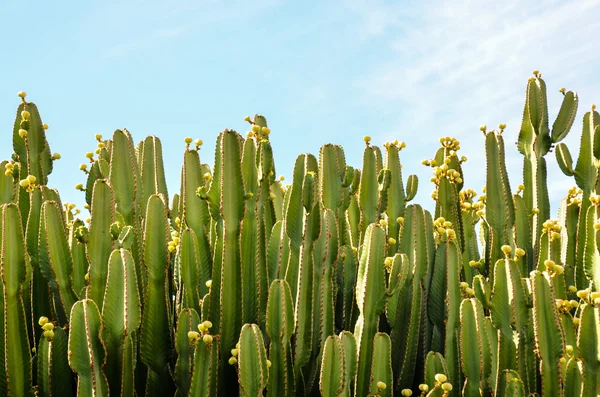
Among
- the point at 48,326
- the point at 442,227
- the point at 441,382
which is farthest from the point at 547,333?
the point at 48,326

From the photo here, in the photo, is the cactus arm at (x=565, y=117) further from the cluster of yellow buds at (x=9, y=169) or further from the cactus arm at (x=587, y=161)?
the cluster of yellow buds at (x=9, y=169)

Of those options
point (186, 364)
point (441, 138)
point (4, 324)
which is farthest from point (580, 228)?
point (4, 324)

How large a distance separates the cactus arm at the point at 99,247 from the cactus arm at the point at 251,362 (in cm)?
80

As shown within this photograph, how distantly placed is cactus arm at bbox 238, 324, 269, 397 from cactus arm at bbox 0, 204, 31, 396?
1.02 metres

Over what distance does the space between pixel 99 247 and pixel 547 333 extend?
2.00m

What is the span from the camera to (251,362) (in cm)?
277

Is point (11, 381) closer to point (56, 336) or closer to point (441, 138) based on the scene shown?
point (56, 336)

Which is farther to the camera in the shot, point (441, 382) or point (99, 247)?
point (99, 247)

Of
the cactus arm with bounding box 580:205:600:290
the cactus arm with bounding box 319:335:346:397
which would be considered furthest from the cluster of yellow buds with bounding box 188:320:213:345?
the cactus arm with bounding box 580:205:600:290

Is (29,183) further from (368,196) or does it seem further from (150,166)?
(368,196)

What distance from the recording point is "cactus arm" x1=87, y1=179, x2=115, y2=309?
125 inches

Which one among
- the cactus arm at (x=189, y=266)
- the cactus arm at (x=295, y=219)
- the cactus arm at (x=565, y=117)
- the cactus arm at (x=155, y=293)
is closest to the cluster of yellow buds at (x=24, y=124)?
the cactus arm at (x=155, y=293)

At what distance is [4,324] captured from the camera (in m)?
3.10

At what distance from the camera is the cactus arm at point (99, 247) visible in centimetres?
317
